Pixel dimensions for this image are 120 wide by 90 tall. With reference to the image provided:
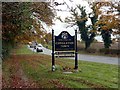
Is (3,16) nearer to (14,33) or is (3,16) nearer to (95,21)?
(14,33)

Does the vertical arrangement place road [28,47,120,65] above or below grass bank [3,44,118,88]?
above

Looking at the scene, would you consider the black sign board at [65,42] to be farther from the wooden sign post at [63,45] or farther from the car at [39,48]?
the car at [39,48]

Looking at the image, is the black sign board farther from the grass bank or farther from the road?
the road

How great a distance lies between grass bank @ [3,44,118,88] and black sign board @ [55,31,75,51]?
454mm

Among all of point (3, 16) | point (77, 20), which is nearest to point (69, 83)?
point (3, 16)

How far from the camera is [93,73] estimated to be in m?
7.02

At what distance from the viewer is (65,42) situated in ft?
23.6

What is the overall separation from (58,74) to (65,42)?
0.96 m

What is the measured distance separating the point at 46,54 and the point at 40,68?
550 millimetres

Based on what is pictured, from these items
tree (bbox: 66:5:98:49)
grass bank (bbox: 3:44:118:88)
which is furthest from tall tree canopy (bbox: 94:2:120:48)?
grass bank (bbox: 3:44:118:88)

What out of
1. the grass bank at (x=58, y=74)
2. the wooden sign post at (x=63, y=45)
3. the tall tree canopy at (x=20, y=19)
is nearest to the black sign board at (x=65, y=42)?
the wooden sign post at (x=63, y=45)

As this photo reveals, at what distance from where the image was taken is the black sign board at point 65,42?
281 inches

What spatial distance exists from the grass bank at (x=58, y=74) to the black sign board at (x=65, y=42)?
454mm

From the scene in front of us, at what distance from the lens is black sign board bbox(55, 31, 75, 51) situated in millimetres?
7140
